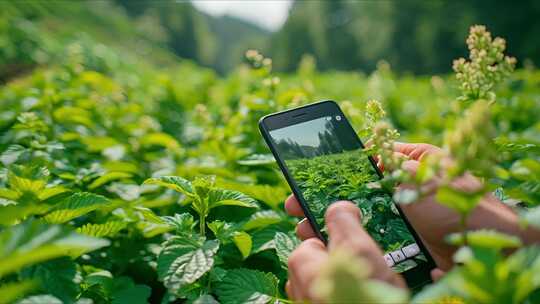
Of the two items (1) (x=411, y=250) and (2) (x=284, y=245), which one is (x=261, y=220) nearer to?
(2) (x=284, y=245)

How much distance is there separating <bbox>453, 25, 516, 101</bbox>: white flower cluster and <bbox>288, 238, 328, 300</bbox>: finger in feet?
3.35

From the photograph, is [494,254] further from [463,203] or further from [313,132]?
[313,132]

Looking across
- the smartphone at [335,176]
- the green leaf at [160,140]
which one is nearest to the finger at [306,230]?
the smartphone at [335,176]

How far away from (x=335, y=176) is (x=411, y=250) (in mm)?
340

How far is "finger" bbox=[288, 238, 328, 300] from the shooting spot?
1.10 m

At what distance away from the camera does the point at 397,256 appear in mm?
1512

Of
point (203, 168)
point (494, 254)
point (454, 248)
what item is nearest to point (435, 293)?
point (494, 254)

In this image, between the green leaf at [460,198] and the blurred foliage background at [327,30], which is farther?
the blurred foliage background at [327,30]

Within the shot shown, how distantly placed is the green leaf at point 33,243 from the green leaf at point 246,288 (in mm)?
554

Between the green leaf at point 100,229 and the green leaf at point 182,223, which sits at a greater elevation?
the green leaf at point 182,223

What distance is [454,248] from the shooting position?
1385 mm

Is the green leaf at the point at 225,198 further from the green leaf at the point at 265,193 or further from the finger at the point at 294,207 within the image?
the green leaf at the point at 265,193

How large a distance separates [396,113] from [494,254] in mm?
4501

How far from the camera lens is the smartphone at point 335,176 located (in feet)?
4.97
